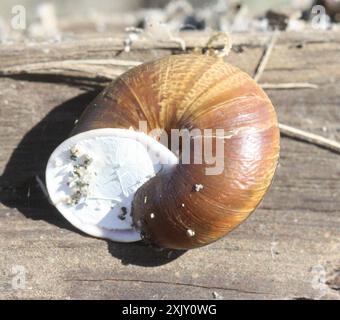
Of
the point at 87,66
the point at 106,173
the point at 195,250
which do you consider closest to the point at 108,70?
the point at 87,66

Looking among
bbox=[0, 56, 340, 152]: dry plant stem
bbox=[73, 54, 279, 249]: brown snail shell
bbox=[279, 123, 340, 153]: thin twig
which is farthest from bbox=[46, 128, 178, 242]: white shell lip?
bbox=[279, 123, 340, 153]: thin twig

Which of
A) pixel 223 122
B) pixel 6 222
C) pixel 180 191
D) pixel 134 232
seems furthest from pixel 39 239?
pixel 223 122

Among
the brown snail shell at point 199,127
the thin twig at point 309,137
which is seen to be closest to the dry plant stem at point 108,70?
the thin twig at point 309,137

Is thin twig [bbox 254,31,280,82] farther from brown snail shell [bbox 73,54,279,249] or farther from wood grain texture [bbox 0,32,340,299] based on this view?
brown snail shell [bbox 73,54,279,249]

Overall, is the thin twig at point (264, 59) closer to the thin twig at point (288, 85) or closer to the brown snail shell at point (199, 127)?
the thin twig at point (288, 85)

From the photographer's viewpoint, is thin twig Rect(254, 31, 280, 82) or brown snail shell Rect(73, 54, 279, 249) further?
thin twig Rect(254, 31, 280, 82)

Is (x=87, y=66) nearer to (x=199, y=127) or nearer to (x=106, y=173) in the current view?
(x=106, y=173)
